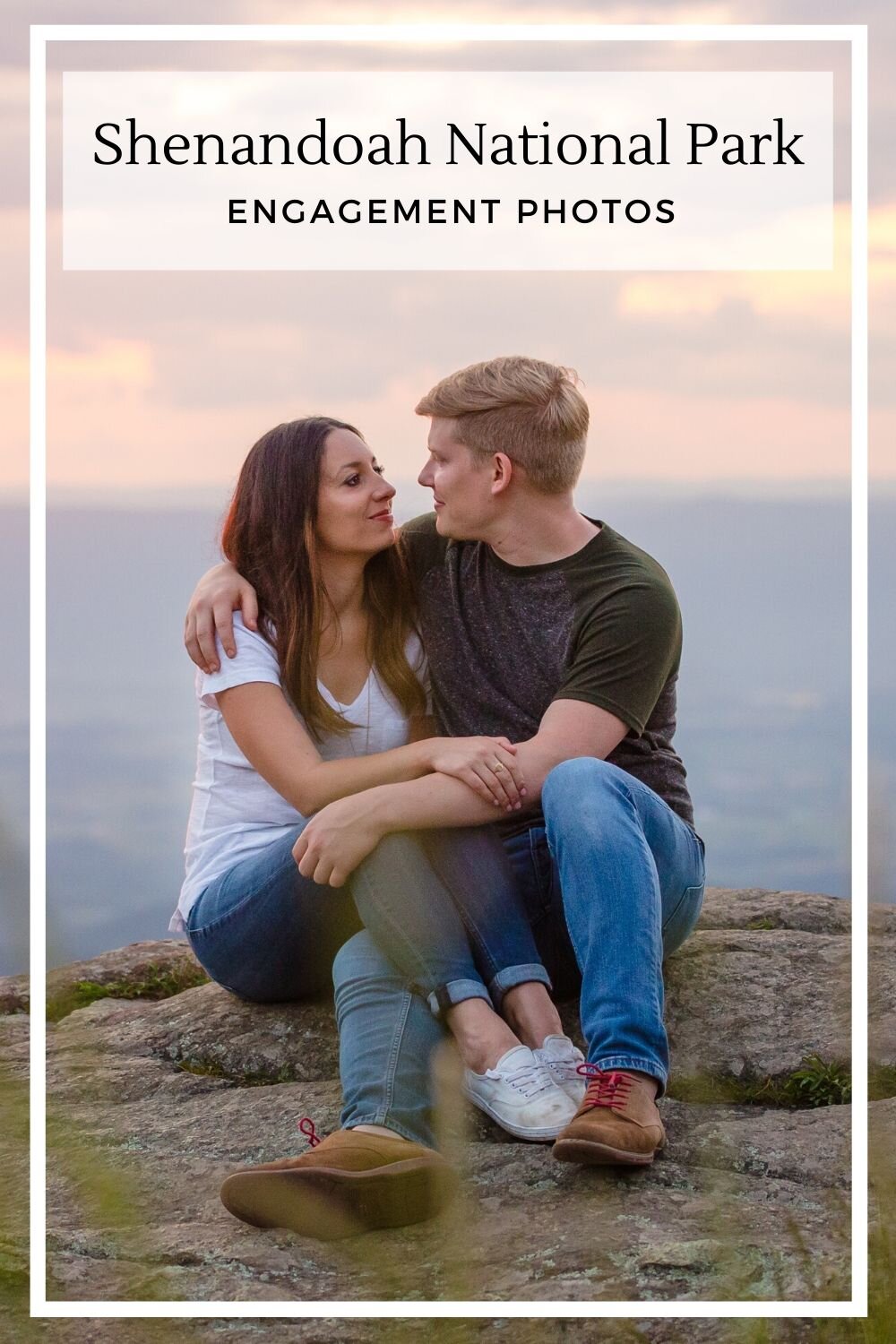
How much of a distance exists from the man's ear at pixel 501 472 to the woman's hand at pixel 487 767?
59 centimetres

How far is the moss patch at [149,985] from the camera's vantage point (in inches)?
146

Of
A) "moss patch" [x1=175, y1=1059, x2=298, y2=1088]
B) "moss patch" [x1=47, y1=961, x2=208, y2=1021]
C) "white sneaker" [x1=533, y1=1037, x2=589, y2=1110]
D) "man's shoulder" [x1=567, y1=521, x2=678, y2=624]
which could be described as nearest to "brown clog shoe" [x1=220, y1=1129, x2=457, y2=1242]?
"white sneaker" [x1=533, y1=1037, x2=589, y2=1110]

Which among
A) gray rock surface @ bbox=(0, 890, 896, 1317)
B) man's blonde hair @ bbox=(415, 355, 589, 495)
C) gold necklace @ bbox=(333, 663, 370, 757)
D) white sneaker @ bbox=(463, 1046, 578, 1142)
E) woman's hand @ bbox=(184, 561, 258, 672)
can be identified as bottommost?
gray rock surface @ bbox=(0, 890, 896, 1317)

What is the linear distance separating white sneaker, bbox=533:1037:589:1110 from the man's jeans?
0.17 m

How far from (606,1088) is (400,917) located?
0.51 meters

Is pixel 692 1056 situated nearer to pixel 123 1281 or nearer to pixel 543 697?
pixel 543 697

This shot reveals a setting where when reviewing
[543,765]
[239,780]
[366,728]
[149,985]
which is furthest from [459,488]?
[149,985]

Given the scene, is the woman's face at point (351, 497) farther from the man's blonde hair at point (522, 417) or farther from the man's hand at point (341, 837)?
the man's hand at point (341, 837)

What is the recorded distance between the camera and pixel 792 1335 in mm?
2141

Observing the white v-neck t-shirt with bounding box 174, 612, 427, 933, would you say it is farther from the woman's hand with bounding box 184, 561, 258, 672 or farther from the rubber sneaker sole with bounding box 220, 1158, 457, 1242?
the rubber sneaker sole with bounding box 220, 1158, 457, 1242

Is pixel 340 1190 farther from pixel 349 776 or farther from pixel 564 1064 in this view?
pixel 349 776

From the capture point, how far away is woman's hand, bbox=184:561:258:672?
9.87 ft

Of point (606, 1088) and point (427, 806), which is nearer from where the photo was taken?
point (606, 1088)

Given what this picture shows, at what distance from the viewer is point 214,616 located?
3025 mm
